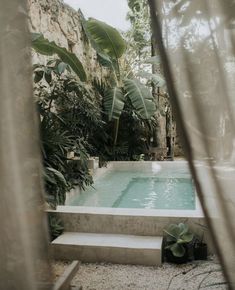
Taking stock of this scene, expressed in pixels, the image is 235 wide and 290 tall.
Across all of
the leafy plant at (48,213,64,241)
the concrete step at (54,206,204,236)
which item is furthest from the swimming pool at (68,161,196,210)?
the leafy plant at (48,213,64,241)

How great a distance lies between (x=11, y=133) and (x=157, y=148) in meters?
7.45

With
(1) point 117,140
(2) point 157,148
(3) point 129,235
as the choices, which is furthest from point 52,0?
(3) point 129,235

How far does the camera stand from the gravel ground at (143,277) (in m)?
2.48

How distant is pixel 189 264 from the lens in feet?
9.41

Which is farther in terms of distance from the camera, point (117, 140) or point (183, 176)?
point (117, 140)

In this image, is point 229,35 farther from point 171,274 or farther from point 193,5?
point 171,274

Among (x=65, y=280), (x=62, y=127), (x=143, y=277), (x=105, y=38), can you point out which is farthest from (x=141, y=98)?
(x=65, y=280)

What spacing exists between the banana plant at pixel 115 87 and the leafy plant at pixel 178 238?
12.0 feet

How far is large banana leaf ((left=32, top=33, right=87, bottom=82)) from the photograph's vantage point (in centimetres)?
379

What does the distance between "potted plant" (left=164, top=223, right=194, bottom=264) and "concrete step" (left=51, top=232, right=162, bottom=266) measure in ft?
0.31

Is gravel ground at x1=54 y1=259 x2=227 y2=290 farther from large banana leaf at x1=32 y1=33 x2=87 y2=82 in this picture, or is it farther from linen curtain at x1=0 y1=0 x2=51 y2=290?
large banana leaf at x1=32 y1=33 x2=87 y2=82

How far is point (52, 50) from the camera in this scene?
4.25m

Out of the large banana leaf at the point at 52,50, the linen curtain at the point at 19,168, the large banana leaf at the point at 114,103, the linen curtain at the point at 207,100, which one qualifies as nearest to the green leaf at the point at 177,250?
the linen curtain at the point at 19,168

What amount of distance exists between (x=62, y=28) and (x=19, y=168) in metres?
6.35
